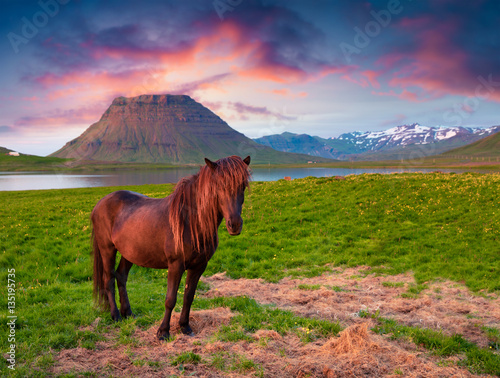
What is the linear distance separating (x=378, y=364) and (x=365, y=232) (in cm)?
1130

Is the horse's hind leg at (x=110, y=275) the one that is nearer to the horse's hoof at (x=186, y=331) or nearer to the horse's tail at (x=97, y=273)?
the horse's tail at (x=97, y=273)

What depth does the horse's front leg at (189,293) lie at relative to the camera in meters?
6.54

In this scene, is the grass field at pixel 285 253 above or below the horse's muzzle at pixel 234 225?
below

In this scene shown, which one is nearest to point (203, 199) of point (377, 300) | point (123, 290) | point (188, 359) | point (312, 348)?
point (188, 359)

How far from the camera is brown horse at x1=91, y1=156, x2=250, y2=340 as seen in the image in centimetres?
562

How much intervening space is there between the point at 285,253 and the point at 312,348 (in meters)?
8.03

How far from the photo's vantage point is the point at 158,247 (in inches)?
256


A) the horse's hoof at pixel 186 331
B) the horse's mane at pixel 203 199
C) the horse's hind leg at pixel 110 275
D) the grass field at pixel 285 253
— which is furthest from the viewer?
the horse's hind leg at pixel 110 275

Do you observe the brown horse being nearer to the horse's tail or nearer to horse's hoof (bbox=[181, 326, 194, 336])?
horse's hoof (bbox=[181, 326, 194, 336])

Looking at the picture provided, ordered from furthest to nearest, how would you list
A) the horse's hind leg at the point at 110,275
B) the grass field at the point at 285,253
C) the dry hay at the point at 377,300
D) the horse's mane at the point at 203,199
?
A: the dry hay at the point at 377,300 < the horse's hind leg at the point at 110,275 < the grass field at the point at 285,253 < the horse's mane at the point at 203,199

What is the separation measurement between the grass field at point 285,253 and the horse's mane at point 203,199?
3.58 ft

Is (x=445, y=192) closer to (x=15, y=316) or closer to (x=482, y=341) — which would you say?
(x=482, y=341)

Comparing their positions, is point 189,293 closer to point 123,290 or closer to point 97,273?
point 123,290

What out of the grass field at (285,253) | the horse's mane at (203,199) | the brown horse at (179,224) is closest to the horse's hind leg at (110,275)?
the brown horse at (179,224)
